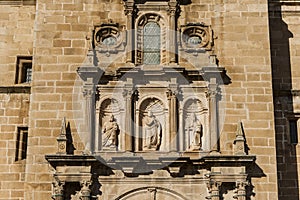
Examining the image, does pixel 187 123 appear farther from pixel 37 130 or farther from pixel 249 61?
pixel 37 130

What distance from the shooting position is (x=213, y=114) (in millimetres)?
15945

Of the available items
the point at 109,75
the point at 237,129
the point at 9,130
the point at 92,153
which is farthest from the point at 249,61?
the point at 9,130

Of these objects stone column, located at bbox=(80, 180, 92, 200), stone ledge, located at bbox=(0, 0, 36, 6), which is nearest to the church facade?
stone column, located at bbox=(80, 180, 92, 200)

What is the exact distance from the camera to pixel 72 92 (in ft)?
53.4

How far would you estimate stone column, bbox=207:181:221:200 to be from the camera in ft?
49.7

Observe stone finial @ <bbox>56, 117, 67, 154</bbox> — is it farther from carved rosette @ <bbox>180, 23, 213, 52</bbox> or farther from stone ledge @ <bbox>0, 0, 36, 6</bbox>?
stone ledge @ <bbox>0, 0, 36, 6</bbox>

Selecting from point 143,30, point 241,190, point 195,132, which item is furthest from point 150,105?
point 241,190

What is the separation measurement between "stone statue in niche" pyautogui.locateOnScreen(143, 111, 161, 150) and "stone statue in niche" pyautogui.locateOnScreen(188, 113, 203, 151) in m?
0.77

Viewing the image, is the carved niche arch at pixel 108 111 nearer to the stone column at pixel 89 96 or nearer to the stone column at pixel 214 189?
the stone column at pixel 89 96

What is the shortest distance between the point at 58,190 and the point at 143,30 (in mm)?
4660

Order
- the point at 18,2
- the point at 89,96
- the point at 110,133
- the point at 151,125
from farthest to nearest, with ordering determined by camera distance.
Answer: the point at 18,2 → the point at 89,96 → the point at 151,125 → the point at 110,133

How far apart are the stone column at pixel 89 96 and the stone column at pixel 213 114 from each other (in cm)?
275

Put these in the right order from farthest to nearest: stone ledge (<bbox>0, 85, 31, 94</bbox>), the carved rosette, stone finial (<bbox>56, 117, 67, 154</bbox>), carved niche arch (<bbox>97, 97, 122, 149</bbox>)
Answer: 1. stone ledge (<bbox>0, 85, 31, 94</bbox>)
2. the carved rosette
3. carved niche arch (<bbox>97, 97, 122, 149</bbox>)
4. stone finial (<bbox>56, 117, 67, 154</bbox>)

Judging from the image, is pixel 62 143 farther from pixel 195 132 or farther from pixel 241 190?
pixel 241 190
